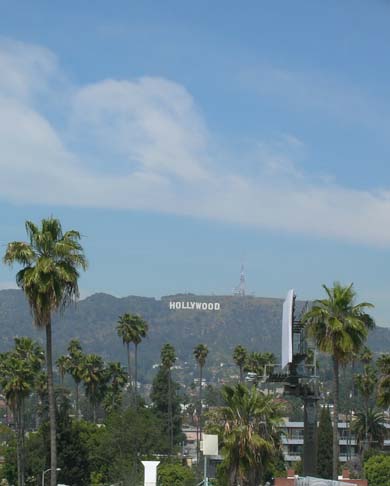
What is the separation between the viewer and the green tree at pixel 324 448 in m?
113

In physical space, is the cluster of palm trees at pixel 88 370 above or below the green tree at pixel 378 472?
above

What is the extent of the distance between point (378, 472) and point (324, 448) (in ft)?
34.7

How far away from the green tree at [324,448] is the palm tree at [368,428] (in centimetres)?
1526

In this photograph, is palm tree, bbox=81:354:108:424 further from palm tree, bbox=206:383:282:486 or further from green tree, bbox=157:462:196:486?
palm tree, bbox=206:383:282:486

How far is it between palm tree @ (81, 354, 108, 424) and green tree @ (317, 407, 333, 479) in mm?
29582

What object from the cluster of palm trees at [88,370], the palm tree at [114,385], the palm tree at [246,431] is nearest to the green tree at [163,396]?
the palm tree at [114,385]

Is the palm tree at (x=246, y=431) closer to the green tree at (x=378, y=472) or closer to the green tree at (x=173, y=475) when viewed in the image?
the green tree at (x=173, y=475)

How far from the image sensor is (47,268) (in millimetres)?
46656

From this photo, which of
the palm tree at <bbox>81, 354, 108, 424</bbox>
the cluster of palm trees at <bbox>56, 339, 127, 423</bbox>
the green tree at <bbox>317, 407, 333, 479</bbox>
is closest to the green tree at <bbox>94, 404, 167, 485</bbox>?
the palm tree at <bbox>81, 354, 108, 424</bbox>

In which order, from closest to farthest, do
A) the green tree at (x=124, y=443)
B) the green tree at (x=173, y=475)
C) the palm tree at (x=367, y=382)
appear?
the green tree at (x=173, y=475) < the green tree at (x=124, y=443) < the palm tree at (x=367, y=382)

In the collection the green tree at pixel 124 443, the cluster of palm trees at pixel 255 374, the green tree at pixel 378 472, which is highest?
the cluster of palm trees at pixel 255 374

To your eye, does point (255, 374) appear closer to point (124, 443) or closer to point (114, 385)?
point (124, 443)

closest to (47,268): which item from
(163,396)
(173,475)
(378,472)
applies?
(173,475)

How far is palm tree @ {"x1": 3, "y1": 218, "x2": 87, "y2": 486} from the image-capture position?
4688cm
